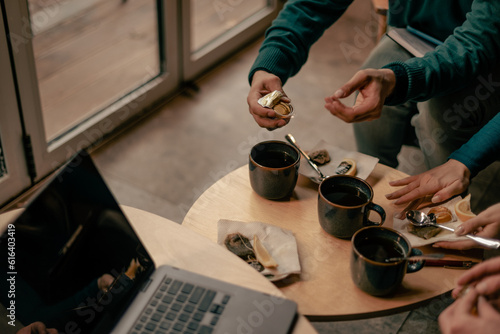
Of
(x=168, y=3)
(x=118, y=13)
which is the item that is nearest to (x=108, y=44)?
(x=118, y=13)

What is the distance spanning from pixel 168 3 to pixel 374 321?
5.22ft

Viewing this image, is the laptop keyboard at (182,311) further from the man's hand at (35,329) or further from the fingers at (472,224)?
the fingers at (472,224)

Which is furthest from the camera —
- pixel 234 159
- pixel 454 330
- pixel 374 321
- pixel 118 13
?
pixel 118 13

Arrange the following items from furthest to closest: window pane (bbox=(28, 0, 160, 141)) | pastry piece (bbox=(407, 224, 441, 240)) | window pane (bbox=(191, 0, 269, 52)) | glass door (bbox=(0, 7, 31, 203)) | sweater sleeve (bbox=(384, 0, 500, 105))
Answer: window pane (bbox=(191, 0, 269, 52)) < window pane (bbox=(28, 0, 160, 141)) < glass door (bbox=(0, 7, 31, 203)) < sweater sleeve (bbox=(384, 0, 500, 105)) < pastry piece (bbox=(407, 224, 441, 240))

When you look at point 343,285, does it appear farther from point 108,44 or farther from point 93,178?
point 108,44

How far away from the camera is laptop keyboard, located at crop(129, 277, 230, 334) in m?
0.82

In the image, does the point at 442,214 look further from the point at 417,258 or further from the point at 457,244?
the point at 417,258

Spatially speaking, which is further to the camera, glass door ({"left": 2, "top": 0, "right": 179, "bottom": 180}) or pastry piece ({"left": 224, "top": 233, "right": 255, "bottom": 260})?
glass door ({"left": 2, "top": 0, "right": 179, "bottom": 180})

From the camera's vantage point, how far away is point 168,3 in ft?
7.97

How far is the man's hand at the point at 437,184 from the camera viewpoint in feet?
3.93

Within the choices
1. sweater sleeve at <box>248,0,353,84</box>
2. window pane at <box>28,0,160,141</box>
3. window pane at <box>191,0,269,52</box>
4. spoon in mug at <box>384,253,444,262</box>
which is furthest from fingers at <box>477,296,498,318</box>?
window pane at <box>191,0,269,52</box>

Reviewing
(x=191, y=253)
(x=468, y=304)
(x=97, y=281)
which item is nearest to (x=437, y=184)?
(x=468, y=304)

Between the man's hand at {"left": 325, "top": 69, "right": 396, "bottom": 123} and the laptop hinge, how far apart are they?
1.22 metres

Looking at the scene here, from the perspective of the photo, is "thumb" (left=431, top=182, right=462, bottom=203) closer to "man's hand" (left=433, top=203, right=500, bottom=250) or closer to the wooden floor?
"man's hand" (left=433, top=203, right=500, bottom=250)
